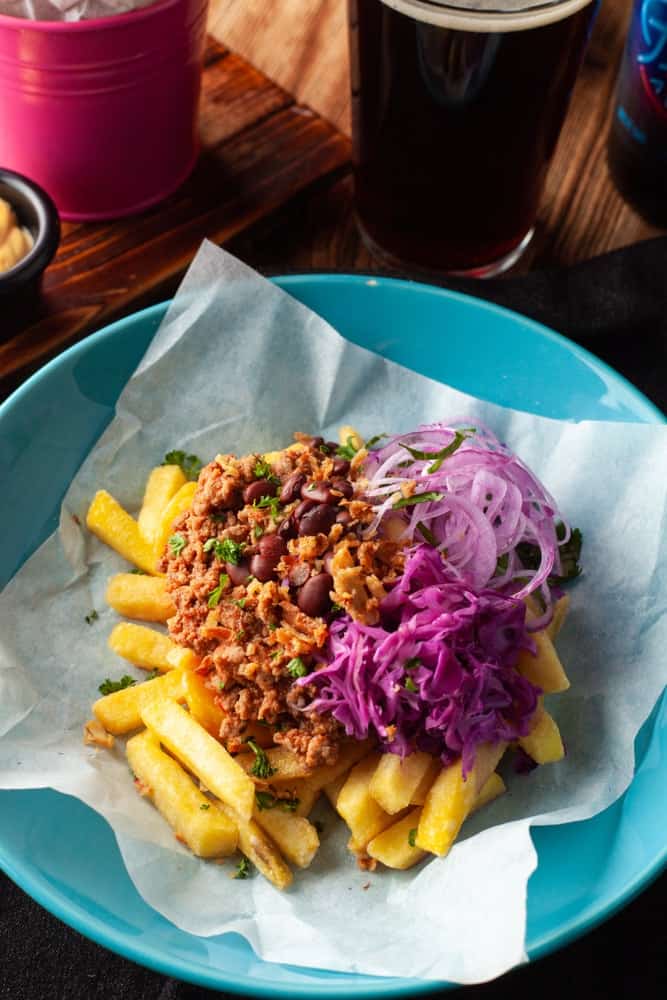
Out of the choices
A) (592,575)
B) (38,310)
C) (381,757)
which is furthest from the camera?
(38,310)

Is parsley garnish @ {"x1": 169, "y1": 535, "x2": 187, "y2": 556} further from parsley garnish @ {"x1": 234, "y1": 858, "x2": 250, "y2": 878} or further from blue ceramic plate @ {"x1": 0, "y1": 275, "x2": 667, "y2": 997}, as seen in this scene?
parsley garnish @ {"x1": 234, "y1": 858, "x2": 250, "y2": 878}

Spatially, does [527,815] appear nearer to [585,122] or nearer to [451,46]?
[451,46]

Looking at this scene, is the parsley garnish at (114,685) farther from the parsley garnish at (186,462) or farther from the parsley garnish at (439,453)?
the parsley garnish at (439,453)

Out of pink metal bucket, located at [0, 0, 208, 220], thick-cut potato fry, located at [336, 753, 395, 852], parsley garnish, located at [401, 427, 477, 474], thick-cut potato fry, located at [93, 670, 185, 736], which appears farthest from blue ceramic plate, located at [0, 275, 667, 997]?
pink metal bucket, located at [0, 0, 208, 220]

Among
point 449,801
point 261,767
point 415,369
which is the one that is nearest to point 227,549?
point 261,767

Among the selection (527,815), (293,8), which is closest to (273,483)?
(527,815)

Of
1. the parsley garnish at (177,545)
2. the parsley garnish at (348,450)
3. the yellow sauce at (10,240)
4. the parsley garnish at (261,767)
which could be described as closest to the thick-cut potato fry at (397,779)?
the parsley garnish at (261,767)
